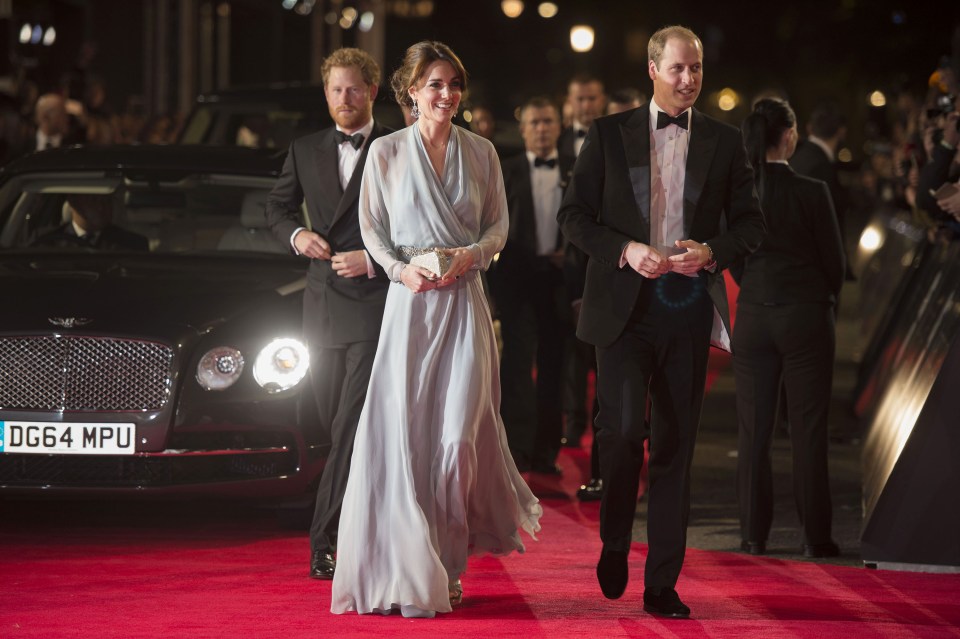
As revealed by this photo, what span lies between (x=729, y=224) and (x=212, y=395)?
90.2 inches

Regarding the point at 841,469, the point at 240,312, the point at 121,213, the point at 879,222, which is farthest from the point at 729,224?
the point at 879,222

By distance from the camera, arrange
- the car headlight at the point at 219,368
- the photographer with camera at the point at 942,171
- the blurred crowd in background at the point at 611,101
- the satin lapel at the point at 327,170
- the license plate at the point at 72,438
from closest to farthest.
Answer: the satin lapel at the point at 327,170 → the license plate at the point at 72,438 → the car headlight at the point at 219,368 → the photographer with camera at the point at 942,171 → the blurred crowd in background at the point at 611,101

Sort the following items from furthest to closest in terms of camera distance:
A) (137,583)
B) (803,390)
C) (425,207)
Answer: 1. (803,390)
2. (137,583)
3. (425,207)

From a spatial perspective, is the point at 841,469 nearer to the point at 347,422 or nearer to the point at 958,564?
the point at 958,564

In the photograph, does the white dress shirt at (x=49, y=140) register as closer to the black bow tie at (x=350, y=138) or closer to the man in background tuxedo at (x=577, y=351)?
the man in background tuxedo at (x=577, y=351)

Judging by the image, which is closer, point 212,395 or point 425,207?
point 425,207

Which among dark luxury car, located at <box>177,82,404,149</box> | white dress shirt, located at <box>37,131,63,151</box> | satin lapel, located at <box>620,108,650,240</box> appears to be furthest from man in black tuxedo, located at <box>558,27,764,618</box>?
white dress shirt, located at <box>37,131,63,151</box>

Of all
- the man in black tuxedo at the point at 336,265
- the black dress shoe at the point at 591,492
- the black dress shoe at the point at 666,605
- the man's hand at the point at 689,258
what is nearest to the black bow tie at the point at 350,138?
the man in black tuxedo at the point at 336,265

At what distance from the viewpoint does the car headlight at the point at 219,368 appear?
704 cm

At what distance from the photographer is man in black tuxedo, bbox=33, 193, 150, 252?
8.34 metres

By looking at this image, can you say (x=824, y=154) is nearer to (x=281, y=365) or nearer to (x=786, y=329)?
(x=786, y=329)

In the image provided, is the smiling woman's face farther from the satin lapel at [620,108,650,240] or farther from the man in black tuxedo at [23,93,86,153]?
the man in black tuxedo at [23,93,86,153]

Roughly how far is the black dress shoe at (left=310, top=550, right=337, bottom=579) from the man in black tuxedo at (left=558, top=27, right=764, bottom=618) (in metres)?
1.12

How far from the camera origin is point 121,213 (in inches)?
330
